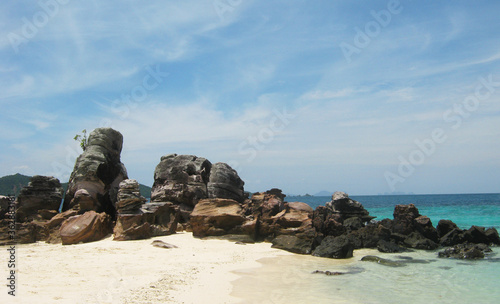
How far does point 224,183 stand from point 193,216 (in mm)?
4567

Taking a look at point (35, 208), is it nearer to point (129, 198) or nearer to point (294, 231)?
point (129, 198)

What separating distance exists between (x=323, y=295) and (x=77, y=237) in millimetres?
10319

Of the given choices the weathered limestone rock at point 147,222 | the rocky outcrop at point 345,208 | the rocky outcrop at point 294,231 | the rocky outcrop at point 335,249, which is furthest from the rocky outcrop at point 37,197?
the rocky outcrop at point 345,208

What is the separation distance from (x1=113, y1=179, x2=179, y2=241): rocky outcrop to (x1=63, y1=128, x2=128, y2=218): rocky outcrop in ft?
8.07

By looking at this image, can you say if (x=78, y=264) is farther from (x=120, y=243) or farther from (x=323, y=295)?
(x=323, y=295)

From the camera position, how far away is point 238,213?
16609mm

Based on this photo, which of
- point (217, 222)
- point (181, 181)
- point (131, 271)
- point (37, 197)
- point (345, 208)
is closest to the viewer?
point (131, 271)

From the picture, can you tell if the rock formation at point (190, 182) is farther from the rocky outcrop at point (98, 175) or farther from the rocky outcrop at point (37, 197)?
the rocky outcrop at point (37, 197)

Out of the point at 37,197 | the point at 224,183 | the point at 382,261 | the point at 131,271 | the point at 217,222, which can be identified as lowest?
the point at 382,261

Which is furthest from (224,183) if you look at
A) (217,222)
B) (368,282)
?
(368,282)

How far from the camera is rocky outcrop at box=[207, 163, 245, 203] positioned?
20.5 metres

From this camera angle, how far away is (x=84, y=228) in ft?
47.7

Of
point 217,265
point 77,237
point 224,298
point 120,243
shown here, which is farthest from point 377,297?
point 77,237

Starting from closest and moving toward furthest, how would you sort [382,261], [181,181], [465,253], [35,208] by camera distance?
1. [382,261]
2. [465,253]
3. [35,208]
4. [181,181]
